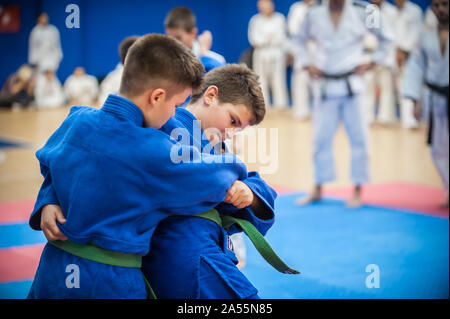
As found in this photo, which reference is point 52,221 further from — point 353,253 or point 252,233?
point 353,253

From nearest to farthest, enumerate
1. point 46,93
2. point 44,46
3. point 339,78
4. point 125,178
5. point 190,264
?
point 125,178 → point 190,264 → point 339,78 → point 44,46 → point 46,93

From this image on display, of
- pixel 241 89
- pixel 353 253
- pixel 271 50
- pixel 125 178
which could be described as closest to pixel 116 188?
pixel 125 178

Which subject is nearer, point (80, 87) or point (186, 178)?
point (186, 178)

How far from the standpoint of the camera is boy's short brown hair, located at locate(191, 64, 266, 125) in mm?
1640

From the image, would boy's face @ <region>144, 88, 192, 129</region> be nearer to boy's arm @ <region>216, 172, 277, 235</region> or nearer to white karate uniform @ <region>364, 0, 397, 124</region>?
boy's arm @ <region>216, 172, 277, 235</region>

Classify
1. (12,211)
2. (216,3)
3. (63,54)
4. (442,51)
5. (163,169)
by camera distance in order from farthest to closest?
1. (63,54)
2. (216,3)
3. (12,211)
4. (442,51)
5. (163,169)

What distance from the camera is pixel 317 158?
486cm

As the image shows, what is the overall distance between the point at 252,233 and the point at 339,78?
344 cm

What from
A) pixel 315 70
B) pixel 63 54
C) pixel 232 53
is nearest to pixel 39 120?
pixel 63 54

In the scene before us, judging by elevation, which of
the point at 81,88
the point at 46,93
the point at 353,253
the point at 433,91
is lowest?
the point at 353,253

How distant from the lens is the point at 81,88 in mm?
13516

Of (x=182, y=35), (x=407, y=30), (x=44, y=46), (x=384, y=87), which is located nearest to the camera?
(x=182, y=35)

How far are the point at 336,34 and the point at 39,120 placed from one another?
25.3 feet
